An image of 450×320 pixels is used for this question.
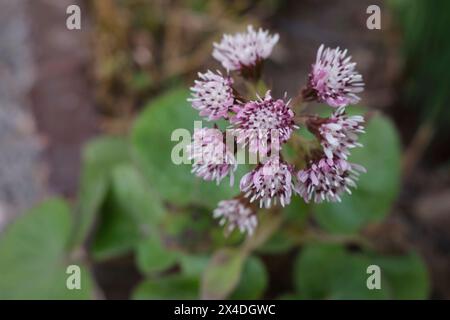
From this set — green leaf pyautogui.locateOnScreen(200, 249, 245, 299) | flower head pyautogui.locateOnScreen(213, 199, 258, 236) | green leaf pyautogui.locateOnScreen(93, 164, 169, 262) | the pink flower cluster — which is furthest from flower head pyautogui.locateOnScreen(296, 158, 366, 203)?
Result: green leaf pyautogui.locateOnScreen(93, 164, 169, 262)

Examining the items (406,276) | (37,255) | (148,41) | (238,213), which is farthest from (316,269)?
(148,41)

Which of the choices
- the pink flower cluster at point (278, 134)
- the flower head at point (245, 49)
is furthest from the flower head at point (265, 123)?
the flower head at point (245, 49)

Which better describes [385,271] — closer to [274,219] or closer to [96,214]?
[274,219]

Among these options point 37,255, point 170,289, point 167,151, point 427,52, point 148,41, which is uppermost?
point 148,41

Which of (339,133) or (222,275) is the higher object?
(339,133)

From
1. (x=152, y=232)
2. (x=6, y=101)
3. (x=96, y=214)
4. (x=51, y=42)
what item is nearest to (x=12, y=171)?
(x=6, y=101)

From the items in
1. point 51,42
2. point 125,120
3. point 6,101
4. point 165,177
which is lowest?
point 165,177

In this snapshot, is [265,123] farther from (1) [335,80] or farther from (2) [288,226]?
(2) [288,226]
